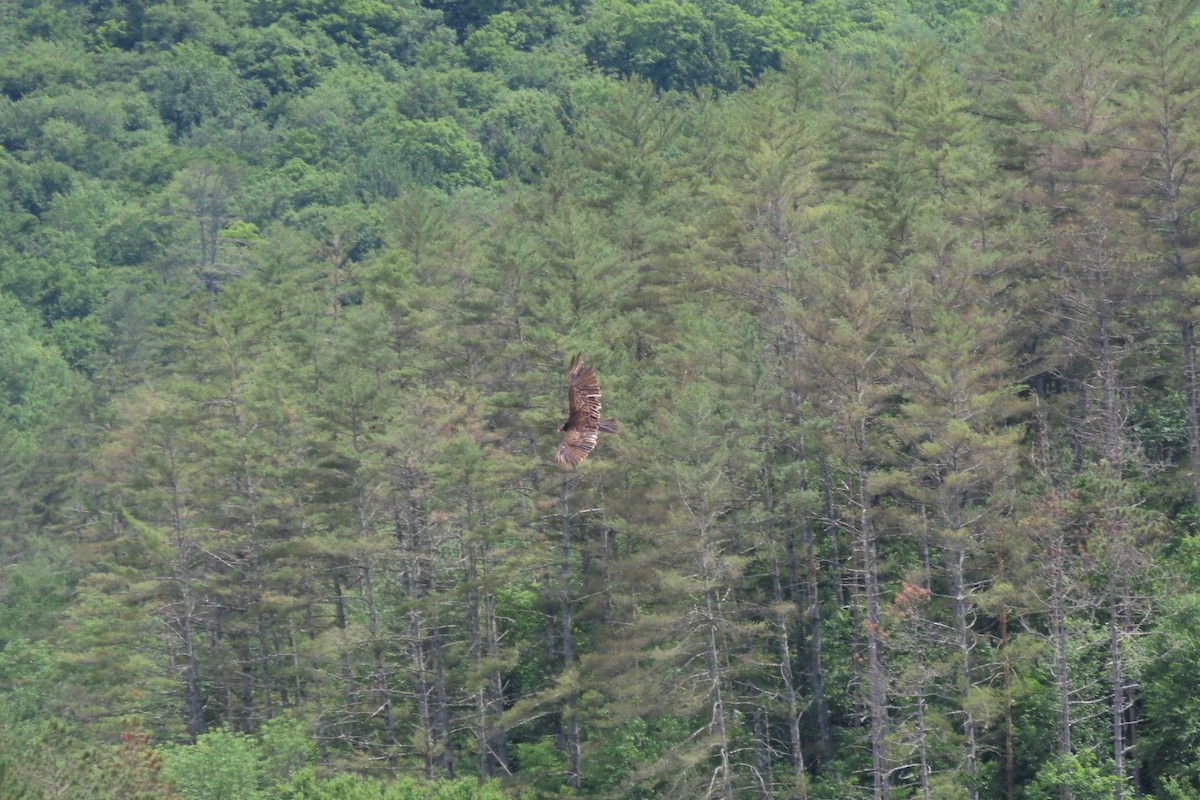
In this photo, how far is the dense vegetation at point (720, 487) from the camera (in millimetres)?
35312

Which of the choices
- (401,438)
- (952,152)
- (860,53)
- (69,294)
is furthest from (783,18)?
(401,438)

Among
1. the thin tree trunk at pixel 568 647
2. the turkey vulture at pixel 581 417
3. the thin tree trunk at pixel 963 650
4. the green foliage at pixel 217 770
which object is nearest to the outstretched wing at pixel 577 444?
the turkey vulture at pixel 581 417

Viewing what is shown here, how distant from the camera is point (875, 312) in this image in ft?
120

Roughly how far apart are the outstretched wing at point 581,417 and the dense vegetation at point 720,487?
42.5 ft

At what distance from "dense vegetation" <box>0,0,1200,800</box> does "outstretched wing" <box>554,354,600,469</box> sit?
12.9 m

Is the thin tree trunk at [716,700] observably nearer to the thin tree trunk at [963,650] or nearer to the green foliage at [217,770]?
the thin tree trunk at [963,650]

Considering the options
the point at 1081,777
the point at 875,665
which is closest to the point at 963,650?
the point at 875,665

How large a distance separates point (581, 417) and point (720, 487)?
15.7m

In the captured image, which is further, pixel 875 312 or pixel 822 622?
pixel 822 622

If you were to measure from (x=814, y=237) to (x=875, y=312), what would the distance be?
6933 mm

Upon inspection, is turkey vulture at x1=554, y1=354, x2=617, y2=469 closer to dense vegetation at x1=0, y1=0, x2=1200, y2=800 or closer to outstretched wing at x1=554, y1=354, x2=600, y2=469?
outstretched wing at x1=554, y1=354, x2=600, y2=469

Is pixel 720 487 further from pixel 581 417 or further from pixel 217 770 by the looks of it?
pixel 581 417

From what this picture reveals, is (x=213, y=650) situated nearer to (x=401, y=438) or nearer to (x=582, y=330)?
(x=401, y=438)

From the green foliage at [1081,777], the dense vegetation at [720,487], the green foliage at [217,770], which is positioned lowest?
the green foliage at [217,770]
